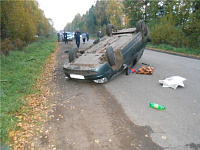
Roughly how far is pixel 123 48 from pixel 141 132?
3514 mm

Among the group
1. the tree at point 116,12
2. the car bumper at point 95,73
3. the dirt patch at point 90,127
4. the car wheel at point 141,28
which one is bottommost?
the dirt patch at point 90,127

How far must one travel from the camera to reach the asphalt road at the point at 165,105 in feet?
8.77

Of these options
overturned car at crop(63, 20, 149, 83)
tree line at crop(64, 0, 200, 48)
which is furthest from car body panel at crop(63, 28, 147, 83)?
tree line at crop(64, 0, 200, 48)

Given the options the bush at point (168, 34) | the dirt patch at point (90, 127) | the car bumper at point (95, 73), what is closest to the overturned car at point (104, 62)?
the car bumper at point (95, 73)

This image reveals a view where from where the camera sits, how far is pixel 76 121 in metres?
3.26

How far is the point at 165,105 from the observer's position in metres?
3.79

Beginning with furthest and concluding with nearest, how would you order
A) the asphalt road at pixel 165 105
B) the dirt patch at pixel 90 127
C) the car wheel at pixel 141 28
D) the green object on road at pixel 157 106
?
the car wheel at pixel 141 28
the green object on road at pixel 157 106
the asphalt road at pixel 165 105
the dirt patch at pixel 90 127

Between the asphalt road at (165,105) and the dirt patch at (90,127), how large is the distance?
20cm

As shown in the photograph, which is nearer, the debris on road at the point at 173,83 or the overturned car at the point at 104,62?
the debris on road at the point at 173,83

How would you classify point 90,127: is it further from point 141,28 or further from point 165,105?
point 141,28

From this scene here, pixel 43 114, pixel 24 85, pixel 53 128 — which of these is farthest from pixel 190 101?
pixel 24 85

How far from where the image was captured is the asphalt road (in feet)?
8.77

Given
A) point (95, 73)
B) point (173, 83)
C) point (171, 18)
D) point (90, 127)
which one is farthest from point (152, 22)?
point (90, 127)

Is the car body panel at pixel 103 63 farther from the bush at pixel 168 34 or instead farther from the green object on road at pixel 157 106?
the bush at pixel 168 34
